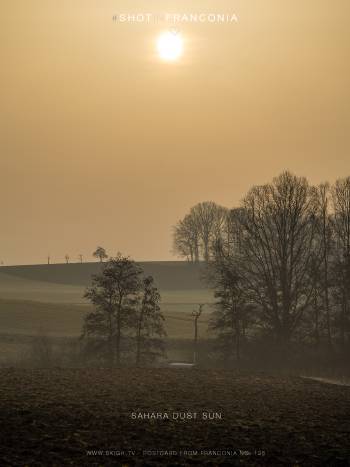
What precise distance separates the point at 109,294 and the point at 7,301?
117ft

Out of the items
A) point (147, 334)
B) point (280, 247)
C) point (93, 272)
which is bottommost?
point (147, 334)

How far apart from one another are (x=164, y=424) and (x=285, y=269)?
33.2 m

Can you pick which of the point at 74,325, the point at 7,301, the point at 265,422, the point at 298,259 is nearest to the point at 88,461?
the point at 265,422

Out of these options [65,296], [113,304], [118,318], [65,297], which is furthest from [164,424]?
[65,296]

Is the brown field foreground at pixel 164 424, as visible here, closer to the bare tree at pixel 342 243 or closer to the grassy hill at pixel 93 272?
the bare tree at pixel 342 243

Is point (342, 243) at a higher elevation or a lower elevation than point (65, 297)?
higher

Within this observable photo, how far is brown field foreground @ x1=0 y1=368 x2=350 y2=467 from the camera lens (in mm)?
13516

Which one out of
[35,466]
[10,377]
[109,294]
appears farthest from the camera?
[109,294]

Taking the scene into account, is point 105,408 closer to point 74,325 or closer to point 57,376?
point 57,376

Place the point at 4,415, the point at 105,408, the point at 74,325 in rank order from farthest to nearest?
the point at 74,325 → the point at 105,408 → the point at 4,415

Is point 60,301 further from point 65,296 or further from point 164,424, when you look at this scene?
point 164,424

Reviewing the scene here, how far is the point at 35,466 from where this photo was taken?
12359 mm

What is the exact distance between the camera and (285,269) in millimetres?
48312

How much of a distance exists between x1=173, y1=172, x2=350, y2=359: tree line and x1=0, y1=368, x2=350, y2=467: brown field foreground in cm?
2253
